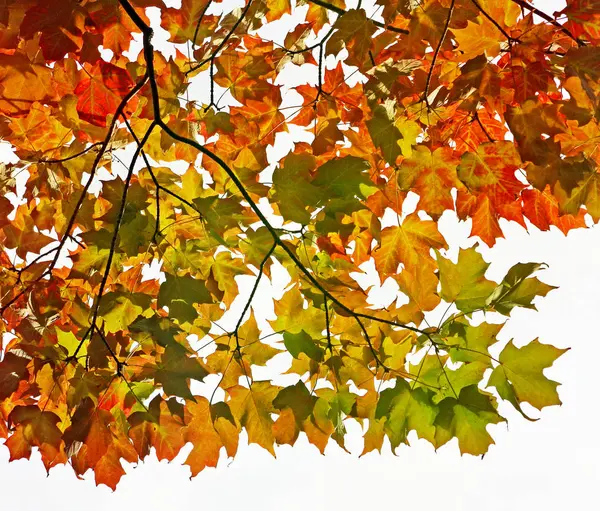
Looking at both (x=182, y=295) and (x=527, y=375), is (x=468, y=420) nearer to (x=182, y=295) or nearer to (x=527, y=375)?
(x=527, y=375)

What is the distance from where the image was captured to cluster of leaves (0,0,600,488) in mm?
1676

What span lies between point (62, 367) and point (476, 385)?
3.91 ft

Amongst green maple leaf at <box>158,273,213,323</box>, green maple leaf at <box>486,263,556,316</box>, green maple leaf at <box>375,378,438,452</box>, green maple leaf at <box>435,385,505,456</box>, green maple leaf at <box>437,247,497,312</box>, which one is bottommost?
green maple leaf at <box>435,385,505,456</box>

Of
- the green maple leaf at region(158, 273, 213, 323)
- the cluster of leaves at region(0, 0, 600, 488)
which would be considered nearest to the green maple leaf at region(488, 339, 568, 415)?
the cluster of leaves at region(0, 0, 600, 488)

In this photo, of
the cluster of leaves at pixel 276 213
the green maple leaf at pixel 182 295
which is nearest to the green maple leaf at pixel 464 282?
the cluster of leaves at pixel 276 213

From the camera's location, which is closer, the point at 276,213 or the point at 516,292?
the point at 516,292

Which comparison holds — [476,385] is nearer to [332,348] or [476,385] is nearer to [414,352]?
[414,352]

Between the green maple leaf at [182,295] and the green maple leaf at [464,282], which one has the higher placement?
the green maple leaf at [182,295]

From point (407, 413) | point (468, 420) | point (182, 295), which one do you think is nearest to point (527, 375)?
point (468, 420)

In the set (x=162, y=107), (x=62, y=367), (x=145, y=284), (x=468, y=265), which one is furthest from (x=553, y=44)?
(x=62, y=367)

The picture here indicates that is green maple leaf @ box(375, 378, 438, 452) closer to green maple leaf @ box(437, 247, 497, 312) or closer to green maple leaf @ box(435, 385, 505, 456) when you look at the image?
green maple leaf @ box(435, 385, 505, 456)

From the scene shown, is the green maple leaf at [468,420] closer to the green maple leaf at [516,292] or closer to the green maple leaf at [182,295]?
the green maple leaf at [516,292]

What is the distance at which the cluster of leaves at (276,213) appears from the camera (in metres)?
1.68

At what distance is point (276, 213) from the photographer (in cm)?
234
